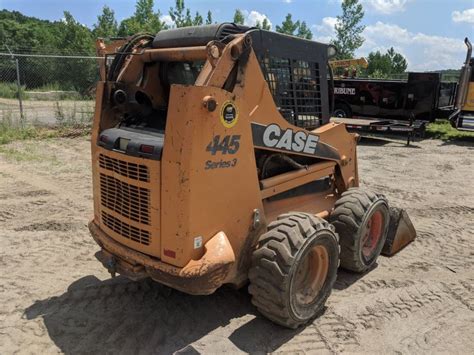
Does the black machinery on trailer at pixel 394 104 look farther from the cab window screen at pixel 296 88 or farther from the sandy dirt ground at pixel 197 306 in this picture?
the cab window screen at pixel 296 88

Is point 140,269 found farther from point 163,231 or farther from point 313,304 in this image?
point 313,304

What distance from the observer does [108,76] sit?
13.6 feet

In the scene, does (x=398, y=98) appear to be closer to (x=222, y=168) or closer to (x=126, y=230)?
(x=222, y=168)

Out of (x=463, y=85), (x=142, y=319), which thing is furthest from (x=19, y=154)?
(x=463, y=85)

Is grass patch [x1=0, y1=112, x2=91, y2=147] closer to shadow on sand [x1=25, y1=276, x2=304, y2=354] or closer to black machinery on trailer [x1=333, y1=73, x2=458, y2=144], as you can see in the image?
black machinery on trailer [x1=333, y1=73, x2=458, y2=144]

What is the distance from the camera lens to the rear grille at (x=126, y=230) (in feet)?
11.2

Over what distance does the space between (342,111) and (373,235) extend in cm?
1250

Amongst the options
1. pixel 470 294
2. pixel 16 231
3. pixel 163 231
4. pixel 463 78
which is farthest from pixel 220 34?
pixel 463 78

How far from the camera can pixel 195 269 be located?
312cm

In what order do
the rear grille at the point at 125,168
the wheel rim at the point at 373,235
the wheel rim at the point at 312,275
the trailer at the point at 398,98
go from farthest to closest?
1. the trailer at the point at 398,98
2. the wheel rim at the point at 373,235
3. the wheel rim at the point at 312,275
4. the rear grille at the point at 125,168

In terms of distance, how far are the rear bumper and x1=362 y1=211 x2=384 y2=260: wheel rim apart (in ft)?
6.56

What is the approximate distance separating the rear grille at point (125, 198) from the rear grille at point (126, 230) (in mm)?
79

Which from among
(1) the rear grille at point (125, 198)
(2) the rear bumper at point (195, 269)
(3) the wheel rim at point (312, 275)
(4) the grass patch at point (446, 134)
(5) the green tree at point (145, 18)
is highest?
(5) the green tree at point (145, 18)

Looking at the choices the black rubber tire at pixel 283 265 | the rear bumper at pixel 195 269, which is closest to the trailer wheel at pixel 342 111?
the black rubber tire at pixel 283 265
